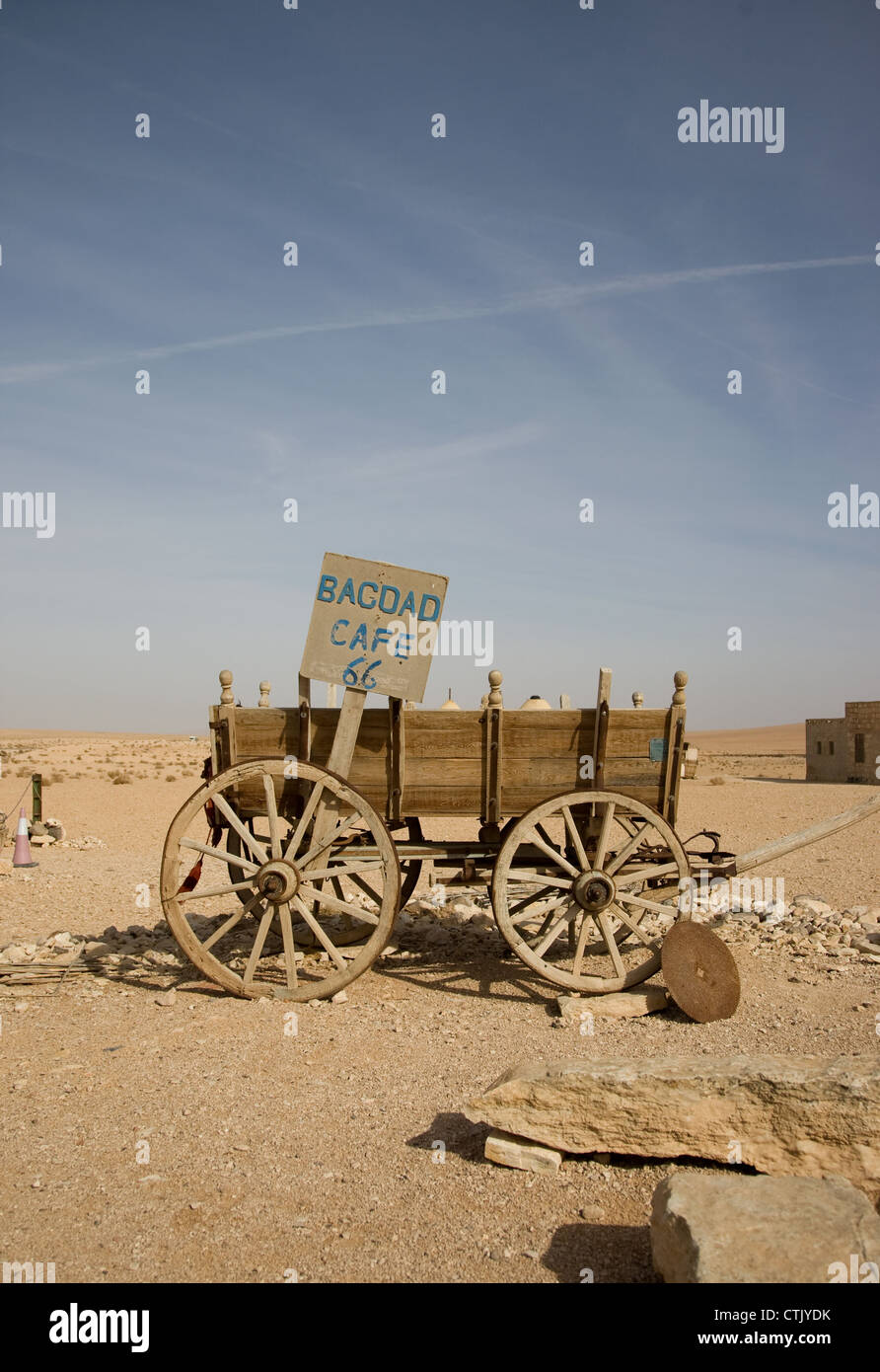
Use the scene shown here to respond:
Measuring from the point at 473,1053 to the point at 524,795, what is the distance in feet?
5.99

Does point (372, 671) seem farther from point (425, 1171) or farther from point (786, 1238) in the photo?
point (786, 1238)

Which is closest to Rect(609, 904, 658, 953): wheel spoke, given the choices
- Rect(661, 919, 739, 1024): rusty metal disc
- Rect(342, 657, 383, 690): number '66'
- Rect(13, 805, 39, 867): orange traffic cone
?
Rect(661, 919, 739, 1024): rusty metal disc

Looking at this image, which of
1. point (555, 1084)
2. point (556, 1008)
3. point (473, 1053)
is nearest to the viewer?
point (555, 1084)

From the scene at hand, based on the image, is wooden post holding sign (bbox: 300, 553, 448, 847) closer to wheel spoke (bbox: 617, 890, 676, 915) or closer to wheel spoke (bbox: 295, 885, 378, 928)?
wheel spoke (bbox: 295, 885, 378, 928)

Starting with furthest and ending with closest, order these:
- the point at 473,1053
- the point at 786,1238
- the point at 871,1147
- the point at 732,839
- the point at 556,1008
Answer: the point at 732,839, the point at 556,1008, the point at 473,1053, the point at 871,1147, the point at 786,1238

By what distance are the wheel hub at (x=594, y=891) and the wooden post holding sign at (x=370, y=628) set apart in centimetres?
171

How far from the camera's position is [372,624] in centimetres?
614

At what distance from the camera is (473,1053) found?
17.4ft

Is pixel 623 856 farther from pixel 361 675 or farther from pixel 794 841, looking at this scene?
pixel 361 675

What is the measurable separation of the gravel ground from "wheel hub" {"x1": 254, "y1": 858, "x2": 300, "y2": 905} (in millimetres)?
707

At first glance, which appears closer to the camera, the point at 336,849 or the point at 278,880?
the point at 278,880

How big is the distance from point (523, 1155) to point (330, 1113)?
110 cm

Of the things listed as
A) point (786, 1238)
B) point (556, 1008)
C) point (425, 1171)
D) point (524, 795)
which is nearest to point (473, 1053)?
point (556, 1008)

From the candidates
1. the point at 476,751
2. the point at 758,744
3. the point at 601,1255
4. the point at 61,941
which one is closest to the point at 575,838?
the point at 476,751
